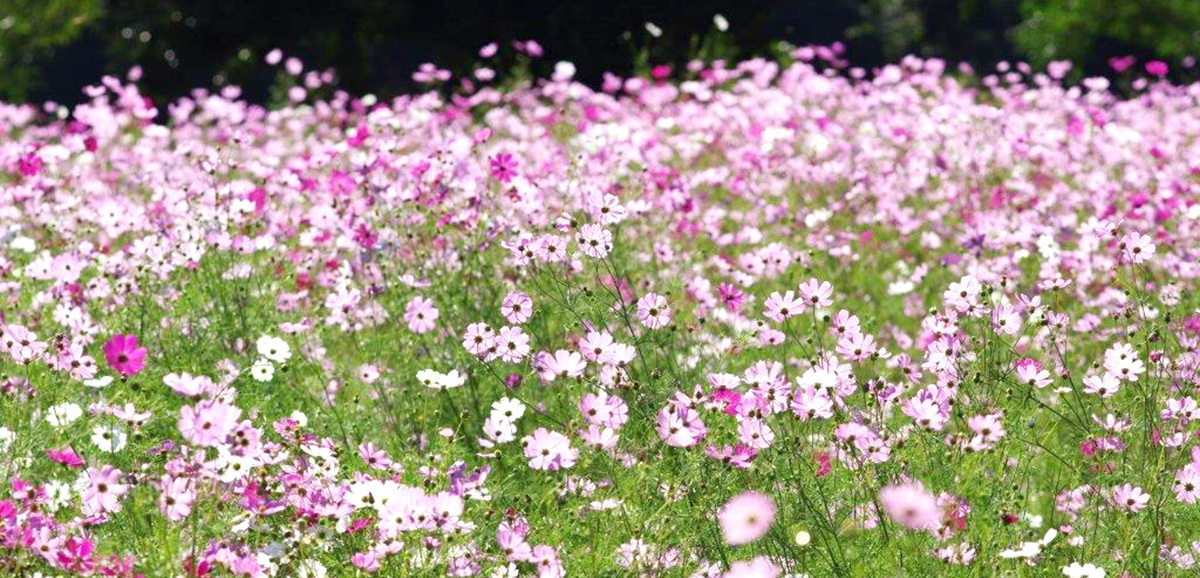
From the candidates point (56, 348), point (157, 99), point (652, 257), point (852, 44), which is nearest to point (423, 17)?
point (157, 99)

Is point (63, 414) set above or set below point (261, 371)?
below

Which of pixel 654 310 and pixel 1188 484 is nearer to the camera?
pixel 1188 484

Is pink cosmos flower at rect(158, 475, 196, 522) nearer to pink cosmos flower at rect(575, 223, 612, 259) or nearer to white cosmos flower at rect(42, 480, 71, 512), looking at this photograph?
white cosmos flower at rect(42, 480, 71, 512)

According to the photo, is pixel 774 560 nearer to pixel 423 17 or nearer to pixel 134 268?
pixel 134 268

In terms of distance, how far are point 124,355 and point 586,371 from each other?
1.09 metres

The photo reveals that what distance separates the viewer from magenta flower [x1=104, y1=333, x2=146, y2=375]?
109 inches

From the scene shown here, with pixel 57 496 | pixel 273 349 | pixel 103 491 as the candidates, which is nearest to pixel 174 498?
pixel 103 491

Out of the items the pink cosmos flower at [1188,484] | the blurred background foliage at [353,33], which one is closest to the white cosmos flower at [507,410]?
the pink cosmos flower at [1188,484]

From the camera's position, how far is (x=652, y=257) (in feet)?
15.0

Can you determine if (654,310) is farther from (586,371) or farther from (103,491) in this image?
(103,491)

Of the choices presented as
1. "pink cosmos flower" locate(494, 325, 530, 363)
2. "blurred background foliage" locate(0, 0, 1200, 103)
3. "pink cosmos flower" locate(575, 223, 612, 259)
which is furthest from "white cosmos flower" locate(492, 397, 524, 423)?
"blurred background foliage" locate(0, 0, 1200, 103)

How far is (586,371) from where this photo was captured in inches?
132

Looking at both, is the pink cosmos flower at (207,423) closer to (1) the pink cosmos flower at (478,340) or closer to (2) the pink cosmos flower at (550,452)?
(2) the pink cosmos flower at (550,452)

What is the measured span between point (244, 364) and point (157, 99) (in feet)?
37.7
